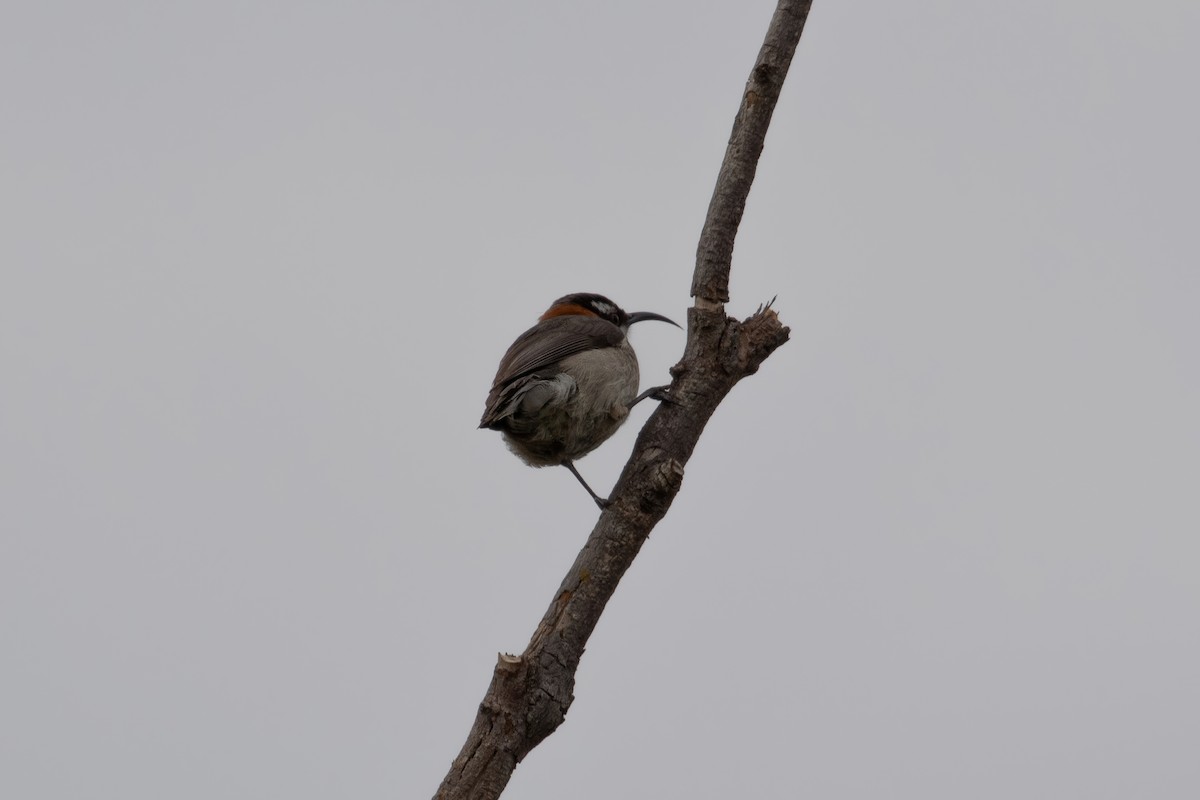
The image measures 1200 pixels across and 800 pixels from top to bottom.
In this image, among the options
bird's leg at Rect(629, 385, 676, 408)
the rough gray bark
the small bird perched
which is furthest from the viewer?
the small bird perched

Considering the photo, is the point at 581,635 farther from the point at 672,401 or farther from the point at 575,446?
the point at 575,446

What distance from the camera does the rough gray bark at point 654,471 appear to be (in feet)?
14.7

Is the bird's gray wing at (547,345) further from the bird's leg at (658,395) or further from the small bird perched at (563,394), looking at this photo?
the bird's leg at (658,395)

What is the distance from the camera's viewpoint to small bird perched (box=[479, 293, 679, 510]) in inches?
284

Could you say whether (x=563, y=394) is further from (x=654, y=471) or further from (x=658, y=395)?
(x=654, y=471)

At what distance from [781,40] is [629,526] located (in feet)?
7.28

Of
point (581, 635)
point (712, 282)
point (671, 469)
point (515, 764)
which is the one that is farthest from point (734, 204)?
point (515, 764)

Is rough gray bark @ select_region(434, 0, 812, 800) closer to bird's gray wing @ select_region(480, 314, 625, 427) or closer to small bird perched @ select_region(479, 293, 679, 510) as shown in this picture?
small bird perched @ select_region(479, 293, 679, 510)

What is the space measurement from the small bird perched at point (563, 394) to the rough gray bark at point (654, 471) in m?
1.43

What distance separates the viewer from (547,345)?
7.58 m

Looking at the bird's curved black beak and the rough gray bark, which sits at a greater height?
the bird's curved black beak

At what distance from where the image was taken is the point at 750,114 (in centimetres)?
529

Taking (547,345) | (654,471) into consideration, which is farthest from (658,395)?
(547,345)

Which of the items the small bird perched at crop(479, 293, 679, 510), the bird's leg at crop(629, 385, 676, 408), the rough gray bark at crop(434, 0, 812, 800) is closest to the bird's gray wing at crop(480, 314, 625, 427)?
the small bird perched at crop(479, 293, 679, 510)
